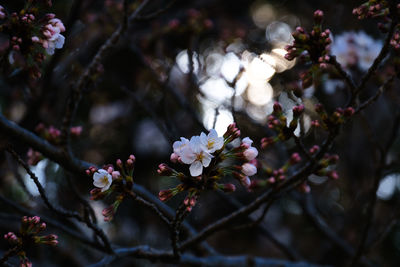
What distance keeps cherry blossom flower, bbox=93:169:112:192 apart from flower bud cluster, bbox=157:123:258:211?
0.66 ft

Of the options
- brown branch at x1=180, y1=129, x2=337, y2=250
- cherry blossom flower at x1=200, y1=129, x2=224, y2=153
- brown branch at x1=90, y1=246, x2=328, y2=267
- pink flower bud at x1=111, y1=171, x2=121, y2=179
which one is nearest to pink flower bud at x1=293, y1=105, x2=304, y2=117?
brown branch at x1=180, y1=129, x2=337, y2=250

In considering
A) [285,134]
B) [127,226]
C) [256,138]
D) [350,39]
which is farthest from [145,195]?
[127,226]

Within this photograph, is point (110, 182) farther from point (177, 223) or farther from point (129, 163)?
point (177, 223)

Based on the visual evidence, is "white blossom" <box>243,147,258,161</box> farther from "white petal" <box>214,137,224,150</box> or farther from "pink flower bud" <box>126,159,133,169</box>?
"pink flower bud" <box>126,159,133,169</box>

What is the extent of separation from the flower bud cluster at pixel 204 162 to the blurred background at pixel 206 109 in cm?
50

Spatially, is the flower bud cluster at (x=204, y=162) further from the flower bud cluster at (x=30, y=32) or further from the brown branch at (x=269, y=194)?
the flower bud cluster at (x=30, y=32)

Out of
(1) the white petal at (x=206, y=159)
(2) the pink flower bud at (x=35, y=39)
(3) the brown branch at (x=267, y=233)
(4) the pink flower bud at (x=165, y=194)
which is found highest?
(2) the pink flower bud at (x=35, y=39)

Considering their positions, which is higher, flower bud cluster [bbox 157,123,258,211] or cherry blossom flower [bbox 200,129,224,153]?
cherry blossom flower [bbox 200,129,224,153]

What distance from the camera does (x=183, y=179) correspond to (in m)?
1.57

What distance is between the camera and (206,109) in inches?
163

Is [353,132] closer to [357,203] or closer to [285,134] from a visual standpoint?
[357,203]

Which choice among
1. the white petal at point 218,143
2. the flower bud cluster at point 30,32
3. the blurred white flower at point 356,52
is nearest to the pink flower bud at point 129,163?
the white petal at point 218,143

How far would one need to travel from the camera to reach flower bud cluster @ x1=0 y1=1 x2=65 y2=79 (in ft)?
5.70

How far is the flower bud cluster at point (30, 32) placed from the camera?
1.74 m
